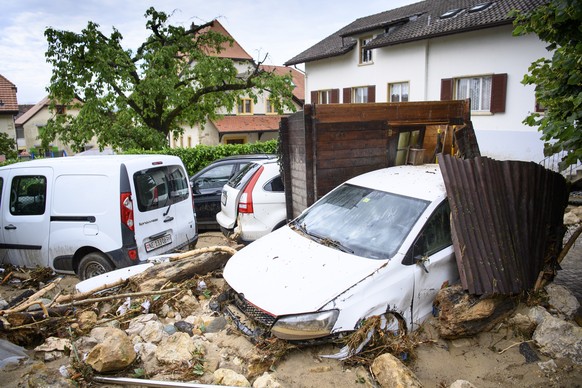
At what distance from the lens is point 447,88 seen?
17781 millimetres

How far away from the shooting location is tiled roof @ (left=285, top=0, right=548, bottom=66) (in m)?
15.9

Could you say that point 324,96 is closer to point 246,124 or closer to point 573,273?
point 246,124

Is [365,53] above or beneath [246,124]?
above

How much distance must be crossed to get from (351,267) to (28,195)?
502 cm

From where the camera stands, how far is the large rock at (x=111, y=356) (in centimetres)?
348

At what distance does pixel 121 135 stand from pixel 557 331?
16.7m

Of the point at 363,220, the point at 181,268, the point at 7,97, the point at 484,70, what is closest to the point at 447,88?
the point at 484,70

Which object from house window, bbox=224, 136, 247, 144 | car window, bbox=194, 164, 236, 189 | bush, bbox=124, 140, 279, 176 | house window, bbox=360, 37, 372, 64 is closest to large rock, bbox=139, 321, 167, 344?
car window, bbox=194, 164, 236, 189

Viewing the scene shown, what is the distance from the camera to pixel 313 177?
6316mm

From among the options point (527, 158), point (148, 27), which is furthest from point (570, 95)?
point (148, 27)

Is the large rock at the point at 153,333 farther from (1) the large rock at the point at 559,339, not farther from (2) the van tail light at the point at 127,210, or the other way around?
(1) the large rock at the point at 559,339

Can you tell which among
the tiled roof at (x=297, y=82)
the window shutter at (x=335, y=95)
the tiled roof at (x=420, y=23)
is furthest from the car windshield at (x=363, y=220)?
the tiled roof at (x=297, y=82)

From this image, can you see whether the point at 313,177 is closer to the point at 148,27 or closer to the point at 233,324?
the point at 233,324

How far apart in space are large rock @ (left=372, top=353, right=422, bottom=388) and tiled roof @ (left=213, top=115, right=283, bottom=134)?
93.6ft
